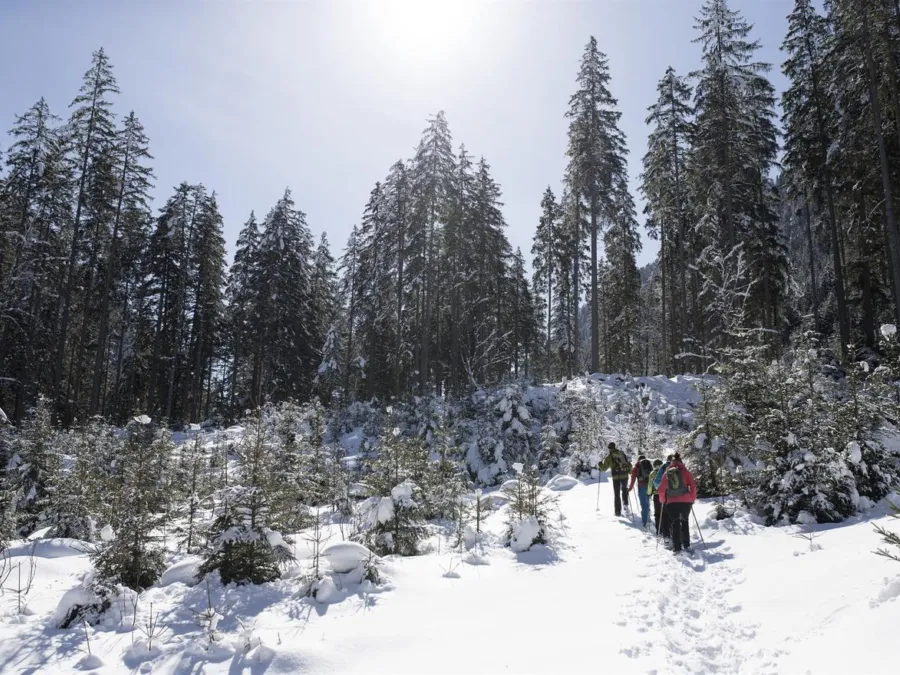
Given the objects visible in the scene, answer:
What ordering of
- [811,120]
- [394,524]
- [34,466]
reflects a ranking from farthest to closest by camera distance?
[811,120] → [34,466] → [394,524]

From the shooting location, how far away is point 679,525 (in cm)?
920

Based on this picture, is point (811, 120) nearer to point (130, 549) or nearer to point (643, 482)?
point (643, 482)

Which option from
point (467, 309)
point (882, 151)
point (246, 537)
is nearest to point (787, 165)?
point (882, 151)

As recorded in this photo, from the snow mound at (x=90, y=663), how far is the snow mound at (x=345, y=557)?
113 inches

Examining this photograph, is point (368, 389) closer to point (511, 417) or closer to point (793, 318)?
point (511, 417)

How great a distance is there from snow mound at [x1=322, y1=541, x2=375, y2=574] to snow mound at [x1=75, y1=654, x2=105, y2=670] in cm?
288

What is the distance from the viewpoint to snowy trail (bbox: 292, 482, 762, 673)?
5.04 meters

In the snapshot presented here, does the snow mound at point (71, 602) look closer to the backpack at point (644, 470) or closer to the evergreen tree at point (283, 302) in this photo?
the backpack at point (644, 470)

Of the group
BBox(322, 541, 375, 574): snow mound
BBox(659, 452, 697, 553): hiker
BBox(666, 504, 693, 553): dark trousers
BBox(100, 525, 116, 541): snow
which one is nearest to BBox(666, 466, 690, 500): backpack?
BBox(659, 452, 697, 553): hiker

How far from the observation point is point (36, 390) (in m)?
25.7

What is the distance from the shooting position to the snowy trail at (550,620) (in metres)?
5.04

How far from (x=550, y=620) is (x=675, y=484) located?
14.8 ft

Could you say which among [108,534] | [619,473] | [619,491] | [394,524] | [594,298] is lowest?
[394,524]

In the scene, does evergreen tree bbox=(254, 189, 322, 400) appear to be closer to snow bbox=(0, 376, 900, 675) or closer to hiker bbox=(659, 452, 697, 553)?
snow bbox=(0, 376, 900, 675)
